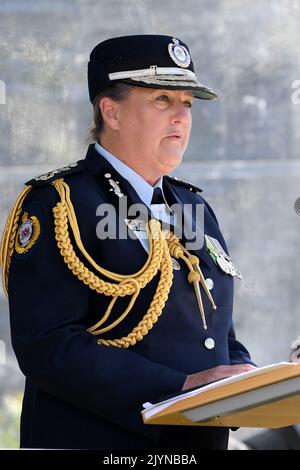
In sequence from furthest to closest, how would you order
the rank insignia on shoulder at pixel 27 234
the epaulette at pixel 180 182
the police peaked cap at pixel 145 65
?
the epaulette at pixel 180 182, the police peaked cap at pixel 145 65, the rank insignia on shoulder at pixel 27 234

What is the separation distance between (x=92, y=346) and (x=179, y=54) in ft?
2.24

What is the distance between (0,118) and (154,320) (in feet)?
4.19

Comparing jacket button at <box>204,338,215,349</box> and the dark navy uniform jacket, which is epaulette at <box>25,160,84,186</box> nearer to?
the dark navy uniform jacket

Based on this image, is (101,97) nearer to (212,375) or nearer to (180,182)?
(180,182)

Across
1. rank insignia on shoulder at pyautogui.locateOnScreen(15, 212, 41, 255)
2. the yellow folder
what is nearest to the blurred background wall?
rank insignia on shoulder at pyautogui.locateOnScreen(15, 212, 41, 255)

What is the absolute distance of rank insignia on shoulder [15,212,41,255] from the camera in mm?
2014

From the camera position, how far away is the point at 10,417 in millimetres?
3113

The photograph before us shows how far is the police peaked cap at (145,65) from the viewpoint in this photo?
2.13m

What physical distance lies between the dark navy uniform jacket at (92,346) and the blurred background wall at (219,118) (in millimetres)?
966

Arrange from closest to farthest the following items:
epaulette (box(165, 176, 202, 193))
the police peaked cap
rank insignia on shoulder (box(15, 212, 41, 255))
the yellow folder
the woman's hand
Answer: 1. the yellow folder
2. the woman's hand
3. rank insignia on shoulder (box(15, 212, 41, 255))
4. the police peaked cap
5. epaulette (box(165, 176, 202, 193))

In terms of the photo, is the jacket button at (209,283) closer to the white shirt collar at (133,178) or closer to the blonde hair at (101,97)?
the white shirt collar at (133,178)

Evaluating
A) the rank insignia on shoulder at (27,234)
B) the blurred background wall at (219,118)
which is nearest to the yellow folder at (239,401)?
the rank insignia on shoulder at (27,234)

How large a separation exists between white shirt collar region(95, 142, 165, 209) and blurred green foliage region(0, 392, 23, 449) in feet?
3.83

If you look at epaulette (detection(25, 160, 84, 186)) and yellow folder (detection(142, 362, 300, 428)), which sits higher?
epaulette (detection(25, 160, 84, 186))
